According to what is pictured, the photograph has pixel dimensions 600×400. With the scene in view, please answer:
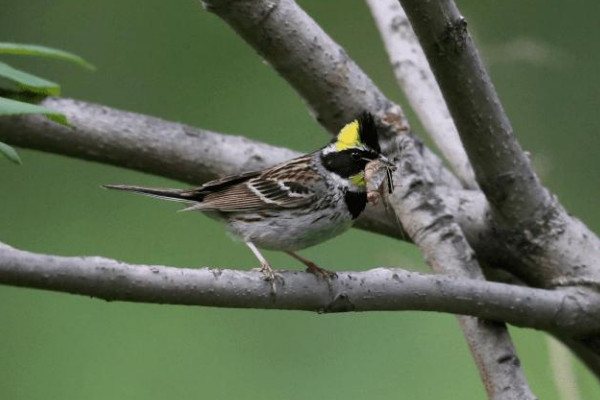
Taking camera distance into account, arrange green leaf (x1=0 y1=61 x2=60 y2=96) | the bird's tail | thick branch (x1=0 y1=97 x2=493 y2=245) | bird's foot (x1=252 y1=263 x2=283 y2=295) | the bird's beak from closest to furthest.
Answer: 1. green leaf (x1=0 y1=61 x2=60 y2=96)
2. bird's foot (x1=252 y1=263 x2=283 y2=295)
3. the bird's tail
4. the bird's beak
5. thick branch (x1=0 y1=97 x2=493 y2=245)

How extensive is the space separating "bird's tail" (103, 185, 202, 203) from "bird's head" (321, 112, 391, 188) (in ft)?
1.04

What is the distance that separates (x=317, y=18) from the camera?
397cm

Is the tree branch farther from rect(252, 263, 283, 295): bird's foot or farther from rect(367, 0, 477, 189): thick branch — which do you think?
rect(252, 263, 283, 295): bird's foot

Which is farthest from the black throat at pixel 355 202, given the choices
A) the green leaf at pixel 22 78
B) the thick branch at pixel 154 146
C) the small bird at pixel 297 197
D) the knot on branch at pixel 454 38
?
the green leaf at pixel 22 78

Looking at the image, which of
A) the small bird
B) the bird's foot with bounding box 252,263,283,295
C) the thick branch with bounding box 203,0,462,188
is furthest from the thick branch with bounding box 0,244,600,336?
the thick branch with bounding box 203,0,462,188

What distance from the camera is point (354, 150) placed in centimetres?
256

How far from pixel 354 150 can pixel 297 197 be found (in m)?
0.16

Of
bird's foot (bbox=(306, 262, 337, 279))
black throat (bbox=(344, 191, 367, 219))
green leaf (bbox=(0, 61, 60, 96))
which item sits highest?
black throat (bbox=(344, 191, 367, 219))

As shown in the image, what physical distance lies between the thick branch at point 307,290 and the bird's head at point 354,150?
39 centimetres

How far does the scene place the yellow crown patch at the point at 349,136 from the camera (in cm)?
253

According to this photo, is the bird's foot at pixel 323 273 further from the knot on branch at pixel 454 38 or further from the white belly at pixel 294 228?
the knot on branch at pixel 454 38

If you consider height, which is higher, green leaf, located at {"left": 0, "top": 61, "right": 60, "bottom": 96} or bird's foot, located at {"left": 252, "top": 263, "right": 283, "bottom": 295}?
bird's foot, located at {"left": 252, "top": 263, "right": 283, "bottom": 295}

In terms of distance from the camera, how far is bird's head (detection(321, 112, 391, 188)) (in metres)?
2.51

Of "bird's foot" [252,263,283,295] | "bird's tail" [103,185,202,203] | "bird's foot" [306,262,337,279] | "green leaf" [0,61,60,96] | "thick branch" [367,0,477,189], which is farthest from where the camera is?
"thick branch" [367,0,477,189]
